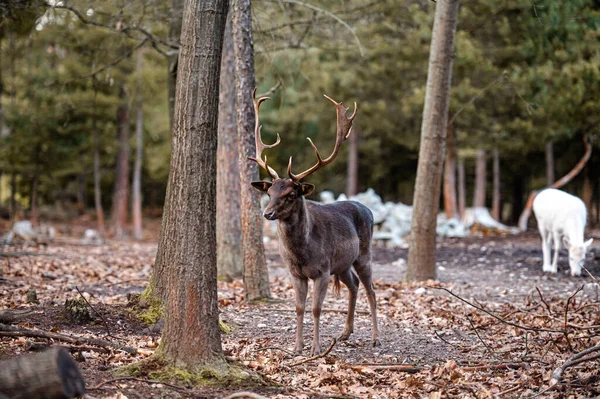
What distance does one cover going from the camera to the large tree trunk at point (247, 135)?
9117 millimetres

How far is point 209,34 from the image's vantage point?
561 cm

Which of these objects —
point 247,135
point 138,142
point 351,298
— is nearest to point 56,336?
point 351,298

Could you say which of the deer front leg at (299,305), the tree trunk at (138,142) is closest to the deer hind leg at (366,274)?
the deer front leg at (299,305)

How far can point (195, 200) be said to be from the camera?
5.60 metres

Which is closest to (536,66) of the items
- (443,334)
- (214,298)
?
(443,334)

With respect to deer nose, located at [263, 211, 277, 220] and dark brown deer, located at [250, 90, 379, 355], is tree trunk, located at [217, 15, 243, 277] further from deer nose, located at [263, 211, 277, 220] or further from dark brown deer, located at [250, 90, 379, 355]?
deer nose, located at [263, 211, 277, 220]

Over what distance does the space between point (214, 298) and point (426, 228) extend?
6796 mm

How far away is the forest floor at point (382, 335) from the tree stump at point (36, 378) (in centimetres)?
75

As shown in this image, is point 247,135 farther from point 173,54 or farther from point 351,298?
point 173,54

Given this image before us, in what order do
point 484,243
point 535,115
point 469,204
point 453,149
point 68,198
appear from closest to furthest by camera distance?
point 484,243 → point 535,115 → point 453,149 → point 68,198 → point 469,204

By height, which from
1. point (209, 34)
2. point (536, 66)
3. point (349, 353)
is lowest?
point (349, 353)

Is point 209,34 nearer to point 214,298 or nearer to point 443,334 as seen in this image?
point 214,298

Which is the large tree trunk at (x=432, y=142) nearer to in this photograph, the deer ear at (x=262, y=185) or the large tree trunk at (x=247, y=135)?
the large tree trunk at (x=247, y=135)

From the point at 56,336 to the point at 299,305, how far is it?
237cm
